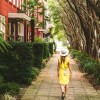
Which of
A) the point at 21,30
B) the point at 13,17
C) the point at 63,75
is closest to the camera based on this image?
the point at 63,75

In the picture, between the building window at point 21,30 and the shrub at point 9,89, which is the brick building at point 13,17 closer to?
the building window at point 21,30

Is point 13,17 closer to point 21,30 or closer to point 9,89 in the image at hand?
point 21,30

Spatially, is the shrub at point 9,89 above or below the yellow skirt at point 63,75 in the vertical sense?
below

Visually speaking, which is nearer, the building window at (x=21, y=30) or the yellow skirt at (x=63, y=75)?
the yellow skirt at (x=63, y=75)

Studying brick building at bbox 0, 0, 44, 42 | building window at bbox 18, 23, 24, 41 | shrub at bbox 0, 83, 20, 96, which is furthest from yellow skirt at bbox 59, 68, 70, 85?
building window at bbox 18, 23, 24, 41

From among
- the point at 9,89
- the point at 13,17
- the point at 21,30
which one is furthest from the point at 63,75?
the point at 21,30

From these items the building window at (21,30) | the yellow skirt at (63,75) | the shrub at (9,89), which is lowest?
the shrub at (9,89)

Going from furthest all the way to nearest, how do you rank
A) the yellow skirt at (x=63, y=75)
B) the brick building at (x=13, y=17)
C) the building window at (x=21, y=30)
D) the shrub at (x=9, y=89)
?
1. the building window at (x=21, y=30)
2. the brick building at (x=13, y=17)
3. the yellow skirt at (x=63, y=75)
4. the shrub at (x=9, y=89)

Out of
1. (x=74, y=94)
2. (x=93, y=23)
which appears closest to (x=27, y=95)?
(x=74, y=94)

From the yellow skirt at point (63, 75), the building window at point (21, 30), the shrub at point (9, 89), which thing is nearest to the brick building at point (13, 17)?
the building window at point (21, 30)

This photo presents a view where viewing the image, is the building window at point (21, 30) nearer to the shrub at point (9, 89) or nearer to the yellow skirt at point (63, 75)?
the shrub at point (9, 89)

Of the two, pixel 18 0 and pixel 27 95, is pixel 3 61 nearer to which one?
pixel 27 95

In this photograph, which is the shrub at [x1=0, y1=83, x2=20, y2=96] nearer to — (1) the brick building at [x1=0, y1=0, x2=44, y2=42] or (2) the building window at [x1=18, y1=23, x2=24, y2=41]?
(1) the brick building at [x1=0, y1=0, x2=44, y2=42]

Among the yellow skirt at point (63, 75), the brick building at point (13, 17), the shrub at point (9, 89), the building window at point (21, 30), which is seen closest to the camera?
the shrub at point (9, 89)
